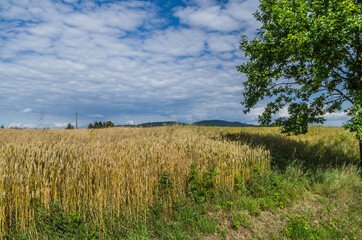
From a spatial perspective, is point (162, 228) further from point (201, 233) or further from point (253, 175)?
point (253, 175)

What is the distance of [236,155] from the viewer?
7035 millimetres

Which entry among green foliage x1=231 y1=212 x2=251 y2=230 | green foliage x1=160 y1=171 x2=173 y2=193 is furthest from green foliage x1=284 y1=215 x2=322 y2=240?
green foliage x1=160 y1=171 x2=173 y2=193

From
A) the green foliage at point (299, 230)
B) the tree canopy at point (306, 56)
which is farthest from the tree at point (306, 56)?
the green foliage at point (299, 230)

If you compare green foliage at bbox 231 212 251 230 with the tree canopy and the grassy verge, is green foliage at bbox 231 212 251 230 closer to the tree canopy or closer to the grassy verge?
the grassy verge

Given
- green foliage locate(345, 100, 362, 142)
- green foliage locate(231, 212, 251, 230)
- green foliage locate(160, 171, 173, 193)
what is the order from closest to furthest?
green foliage locate(231, 212, 251, 230)
green foliage locate(160, 171, 173, 193)
green foliage locate(345, 100, 362, 142)

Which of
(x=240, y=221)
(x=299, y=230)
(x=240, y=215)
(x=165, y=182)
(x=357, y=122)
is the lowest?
(x=299, y=230)

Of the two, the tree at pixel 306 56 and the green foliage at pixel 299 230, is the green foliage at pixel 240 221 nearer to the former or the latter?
the green foliage at pixel 299 230

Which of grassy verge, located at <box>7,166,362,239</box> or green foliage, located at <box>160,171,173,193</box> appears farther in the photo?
green foliage, located at <box>160,171,173,193</box>

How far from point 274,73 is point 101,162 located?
7.33 metres

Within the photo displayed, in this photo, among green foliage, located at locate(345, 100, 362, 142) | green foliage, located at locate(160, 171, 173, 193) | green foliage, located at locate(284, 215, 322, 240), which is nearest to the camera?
green foliage, located at locate(284, 215, 322, 240)

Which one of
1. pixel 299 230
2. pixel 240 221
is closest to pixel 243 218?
pixel 240 221

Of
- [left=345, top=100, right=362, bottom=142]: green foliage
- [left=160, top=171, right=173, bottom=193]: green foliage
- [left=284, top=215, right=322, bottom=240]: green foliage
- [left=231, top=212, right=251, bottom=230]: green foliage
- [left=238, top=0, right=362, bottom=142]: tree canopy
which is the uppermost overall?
[left=238, top=0, right=362, bottom=142]: tree canopy

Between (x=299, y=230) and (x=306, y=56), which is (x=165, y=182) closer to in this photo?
(x=299, y=230)

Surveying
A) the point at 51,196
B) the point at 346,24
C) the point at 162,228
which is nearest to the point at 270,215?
the point at 162,228
